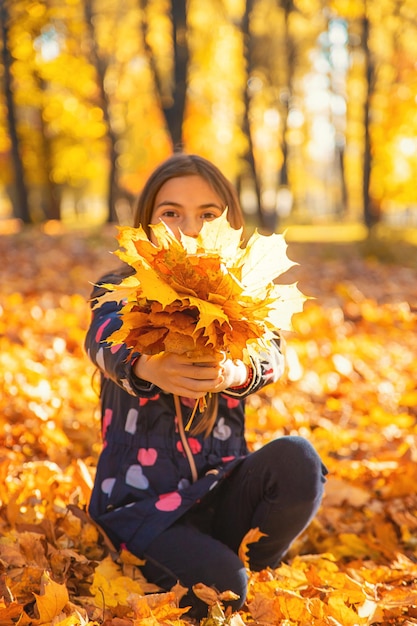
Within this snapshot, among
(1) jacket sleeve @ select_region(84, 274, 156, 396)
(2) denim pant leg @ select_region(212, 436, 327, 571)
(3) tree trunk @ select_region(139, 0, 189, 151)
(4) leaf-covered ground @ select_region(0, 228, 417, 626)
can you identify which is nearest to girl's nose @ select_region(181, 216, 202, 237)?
(1) jacket sleeve @ select_region(84, 274, 156, 396)

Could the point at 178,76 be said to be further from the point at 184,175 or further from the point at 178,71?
the point at 184,175

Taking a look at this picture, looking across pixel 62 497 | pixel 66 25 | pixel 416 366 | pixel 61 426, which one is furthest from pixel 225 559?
pixel 66 25

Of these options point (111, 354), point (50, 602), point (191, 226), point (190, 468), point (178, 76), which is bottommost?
point (50, 602)

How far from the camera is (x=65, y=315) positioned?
5.34m

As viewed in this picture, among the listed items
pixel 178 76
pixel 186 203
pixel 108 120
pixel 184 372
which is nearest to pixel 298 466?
pixel 184 372

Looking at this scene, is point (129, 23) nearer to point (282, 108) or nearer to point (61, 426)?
point (282, 108)

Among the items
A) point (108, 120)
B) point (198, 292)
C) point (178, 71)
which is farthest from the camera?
point (108, 120)

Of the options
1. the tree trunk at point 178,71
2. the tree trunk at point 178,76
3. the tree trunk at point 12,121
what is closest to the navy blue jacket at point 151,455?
the tree trunk at point 178,71

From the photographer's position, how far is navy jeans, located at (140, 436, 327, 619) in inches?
77.7

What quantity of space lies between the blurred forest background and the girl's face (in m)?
8.27

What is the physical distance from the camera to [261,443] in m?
3.40

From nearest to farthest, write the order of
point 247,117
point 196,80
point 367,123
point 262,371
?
point 262,371 < point 367,123 < point 247,117 < point 196,80

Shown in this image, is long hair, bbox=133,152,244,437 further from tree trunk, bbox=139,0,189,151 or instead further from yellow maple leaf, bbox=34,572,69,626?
tree trunk, bbox=139,0,189,151

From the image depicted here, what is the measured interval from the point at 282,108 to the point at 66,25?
6.71 m
